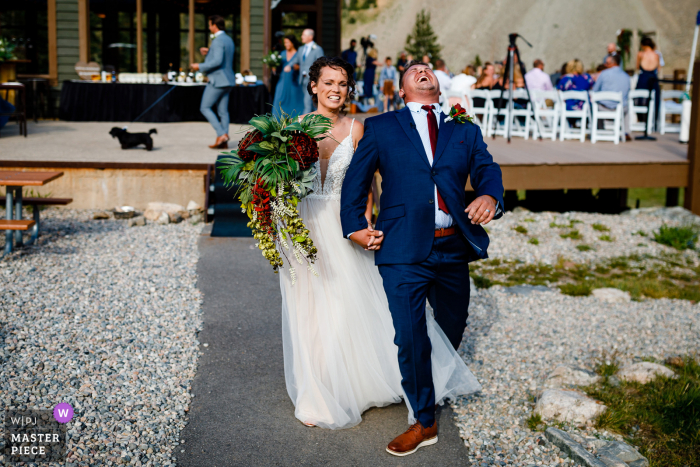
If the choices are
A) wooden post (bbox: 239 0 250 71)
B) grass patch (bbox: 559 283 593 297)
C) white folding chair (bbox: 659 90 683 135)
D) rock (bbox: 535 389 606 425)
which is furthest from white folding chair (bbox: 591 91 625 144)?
rock (bbox: 535 389 606 425)

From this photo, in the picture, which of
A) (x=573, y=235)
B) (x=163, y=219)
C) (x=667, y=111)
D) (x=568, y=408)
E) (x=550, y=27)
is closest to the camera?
(x=568, y=408)

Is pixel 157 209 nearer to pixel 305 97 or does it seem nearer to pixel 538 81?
pixel 305 97

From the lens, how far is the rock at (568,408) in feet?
11.9

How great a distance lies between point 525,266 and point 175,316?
403cm

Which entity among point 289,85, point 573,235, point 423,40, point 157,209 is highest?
point 423,40

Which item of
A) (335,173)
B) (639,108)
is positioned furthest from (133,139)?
(639,108)

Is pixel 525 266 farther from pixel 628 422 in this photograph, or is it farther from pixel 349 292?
pixel 349 292

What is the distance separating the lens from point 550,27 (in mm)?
87625

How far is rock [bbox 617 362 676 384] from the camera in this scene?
422 centimetres

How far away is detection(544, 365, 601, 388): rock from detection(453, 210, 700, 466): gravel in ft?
0.29

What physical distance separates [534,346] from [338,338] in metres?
2.03

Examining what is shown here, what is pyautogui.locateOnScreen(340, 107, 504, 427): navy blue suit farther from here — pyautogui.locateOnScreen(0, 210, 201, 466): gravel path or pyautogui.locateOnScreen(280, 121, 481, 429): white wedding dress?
pyautogui.locateOnScreen(0, 210, 201, 466): gravel path

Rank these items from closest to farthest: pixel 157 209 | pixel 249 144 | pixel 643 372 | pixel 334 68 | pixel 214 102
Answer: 1. pixel 249 144
2. pixel 334 68
3. pixel 643 372
4. pixel 157 209
5. pixel 214 102

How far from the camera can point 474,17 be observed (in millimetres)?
92562
